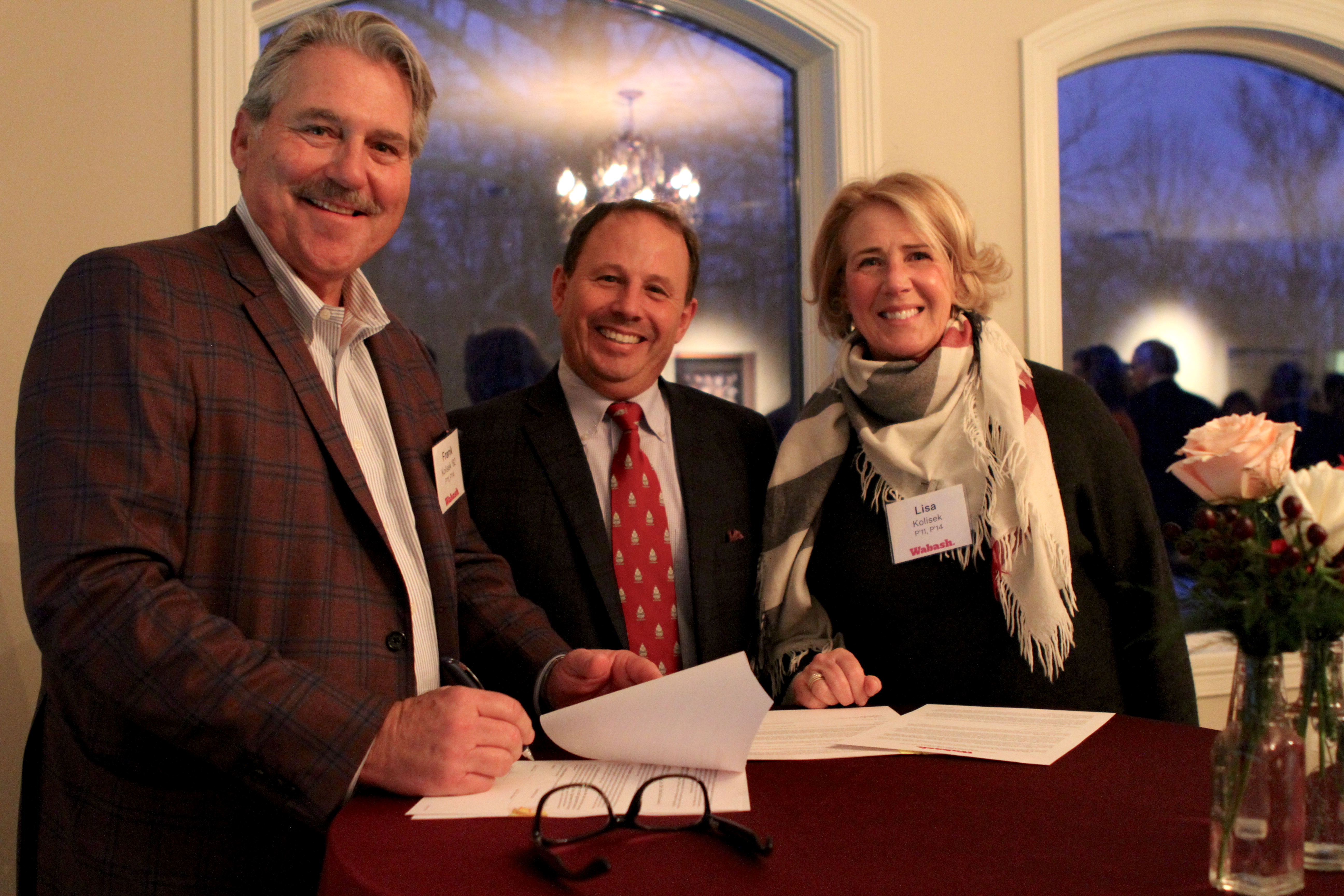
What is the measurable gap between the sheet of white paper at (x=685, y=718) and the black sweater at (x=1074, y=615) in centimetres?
93

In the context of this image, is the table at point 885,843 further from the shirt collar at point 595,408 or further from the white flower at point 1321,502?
the shirt collar at point 595,408

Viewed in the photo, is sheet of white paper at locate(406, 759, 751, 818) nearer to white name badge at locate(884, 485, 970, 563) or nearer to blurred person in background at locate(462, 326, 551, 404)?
white name badge at locate(884, 485, 970, 563)

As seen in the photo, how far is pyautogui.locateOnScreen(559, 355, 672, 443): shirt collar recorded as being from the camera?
251 centimetres

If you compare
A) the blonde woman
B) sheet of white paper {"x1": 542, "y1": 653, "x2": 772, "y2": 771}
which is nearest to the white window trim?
the blonde woman

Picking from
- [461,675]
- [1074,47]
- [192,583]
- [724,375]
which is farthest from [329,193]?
[1074,47]

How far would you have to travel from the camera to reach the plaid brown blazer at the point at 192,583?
1.32 metres

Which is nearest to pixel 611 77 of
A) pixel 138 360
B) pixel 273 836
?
pixel 138 360

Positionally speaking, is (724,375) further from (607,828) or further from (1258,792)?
(1258,792)

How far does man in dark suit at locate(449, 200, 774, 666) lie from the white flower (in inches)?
57.4

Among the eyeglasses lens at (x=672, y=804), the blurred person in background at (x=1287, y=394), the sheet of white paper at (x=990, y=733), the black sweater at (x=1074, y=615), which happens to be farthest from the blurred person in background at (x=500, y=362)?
the blurred person in background at (x=1287, y=394)

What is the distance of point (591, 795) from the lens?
4.11 ft

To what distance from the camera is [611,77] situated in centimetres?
369

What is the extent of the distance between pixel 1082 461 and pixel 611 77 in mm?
2206

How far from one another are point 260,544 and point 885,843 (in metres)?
0.96
